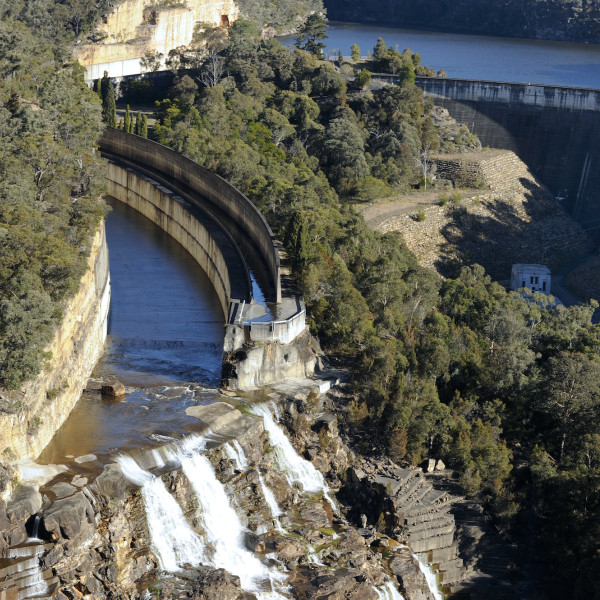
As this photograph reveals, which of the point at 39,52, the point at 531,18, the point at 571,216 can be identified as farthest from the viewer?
the point at 531,18

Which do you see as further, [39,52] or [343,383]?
[39,52]

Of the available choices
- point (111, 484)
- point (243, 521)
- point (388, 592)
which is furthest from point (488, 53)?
point (111, 484)

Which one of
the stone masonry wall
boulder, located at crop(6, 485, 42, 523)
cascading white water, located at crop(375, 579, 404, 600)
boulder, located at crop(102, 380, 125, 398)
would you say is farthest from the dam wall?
boulder, located at crop(6, 485, 42, 523)

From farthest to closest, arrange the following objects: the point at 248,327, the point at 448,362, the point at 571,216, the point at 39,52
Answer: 1. the point at 571,216
2. the point at 39,52
3. the point at 448,362
4. the point at 248,327

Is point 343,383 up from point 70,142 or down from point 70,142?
down

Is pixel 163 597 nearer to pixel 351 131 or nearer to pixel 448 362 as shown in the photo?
pixel 448 362

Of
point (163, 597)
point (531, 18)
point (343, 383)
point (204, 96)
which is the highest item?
point (531, 18)

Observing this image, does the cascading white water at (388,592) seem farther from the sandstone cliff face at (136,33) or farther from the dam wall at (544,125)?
the sandstone cliff face at (136,33)

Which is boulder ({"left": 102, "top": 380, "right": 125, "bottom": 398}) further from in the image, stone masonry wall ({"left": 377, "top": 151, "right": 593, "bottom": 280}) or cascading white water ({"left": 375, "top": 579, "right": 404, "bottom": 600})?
stone masonry wall ({"left": 377, "top": 151, "right": 593, "bottom": 280})

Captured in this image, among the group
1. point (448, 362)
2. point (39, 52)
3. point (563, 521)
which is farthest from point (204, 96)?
point (563, 521)
